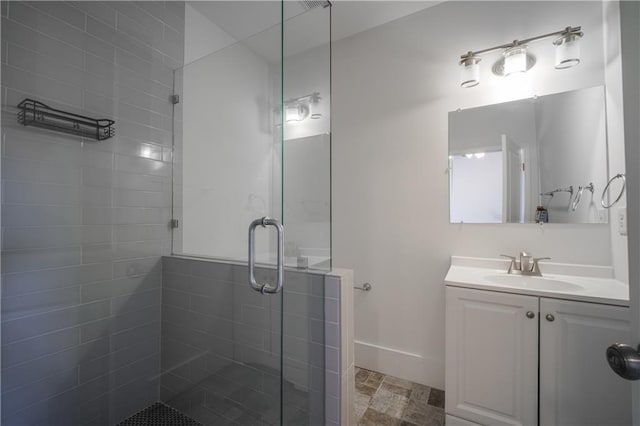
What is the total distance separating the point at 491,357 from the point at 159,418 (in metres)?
1.82

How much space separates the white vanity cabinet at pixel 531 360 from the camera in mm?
1151

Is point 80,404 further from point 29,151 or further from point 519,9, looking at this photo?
point 519,9

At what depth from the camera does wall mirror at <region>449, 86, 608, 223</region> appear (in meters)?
1.51

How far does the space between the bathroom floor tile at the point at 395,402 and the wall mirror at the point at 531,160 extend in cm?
116

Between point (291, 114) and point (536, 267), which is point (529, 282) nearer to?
point (536, 267)

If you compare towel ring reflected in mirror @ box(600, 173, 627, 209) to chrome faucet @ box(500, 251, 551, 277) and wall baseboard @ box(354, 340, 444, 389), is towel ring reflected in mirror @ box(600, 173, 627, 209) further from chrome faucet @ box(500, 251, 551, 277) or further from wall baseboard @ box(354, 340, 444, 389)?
wall baseboard @ box(354, 340, 444, 389)

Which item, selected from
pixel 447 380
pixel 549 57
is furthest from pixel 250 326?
pixel 549 57

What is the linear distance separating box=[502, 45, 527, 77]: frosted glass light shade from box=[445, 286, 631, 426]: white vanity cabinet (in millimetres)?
1300

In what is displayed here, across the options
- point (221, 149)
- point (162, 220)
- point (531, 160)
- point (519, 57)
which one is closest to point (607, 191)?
point (531, 160)

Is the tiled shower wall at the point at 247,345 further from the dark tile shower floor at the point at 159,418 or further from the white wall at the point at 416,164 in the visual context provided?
the white wall at the point at 416,164

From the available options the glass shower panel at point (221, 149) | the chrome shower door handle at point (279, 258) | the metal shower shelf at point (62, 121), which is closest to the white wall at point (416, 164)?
the glass shower panel at point (221, 149)

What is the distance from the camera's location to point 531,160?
5.45ft

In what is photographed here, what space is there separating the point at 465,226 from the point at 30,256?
2321mm

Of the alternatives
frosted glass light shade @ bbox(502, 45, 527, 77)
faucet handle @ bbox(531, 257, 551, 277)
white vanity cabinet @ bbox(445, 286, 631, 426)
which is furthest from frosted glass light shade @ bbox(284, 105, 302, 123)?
faucet handle @ bbox(531, 257, 551, 277)
